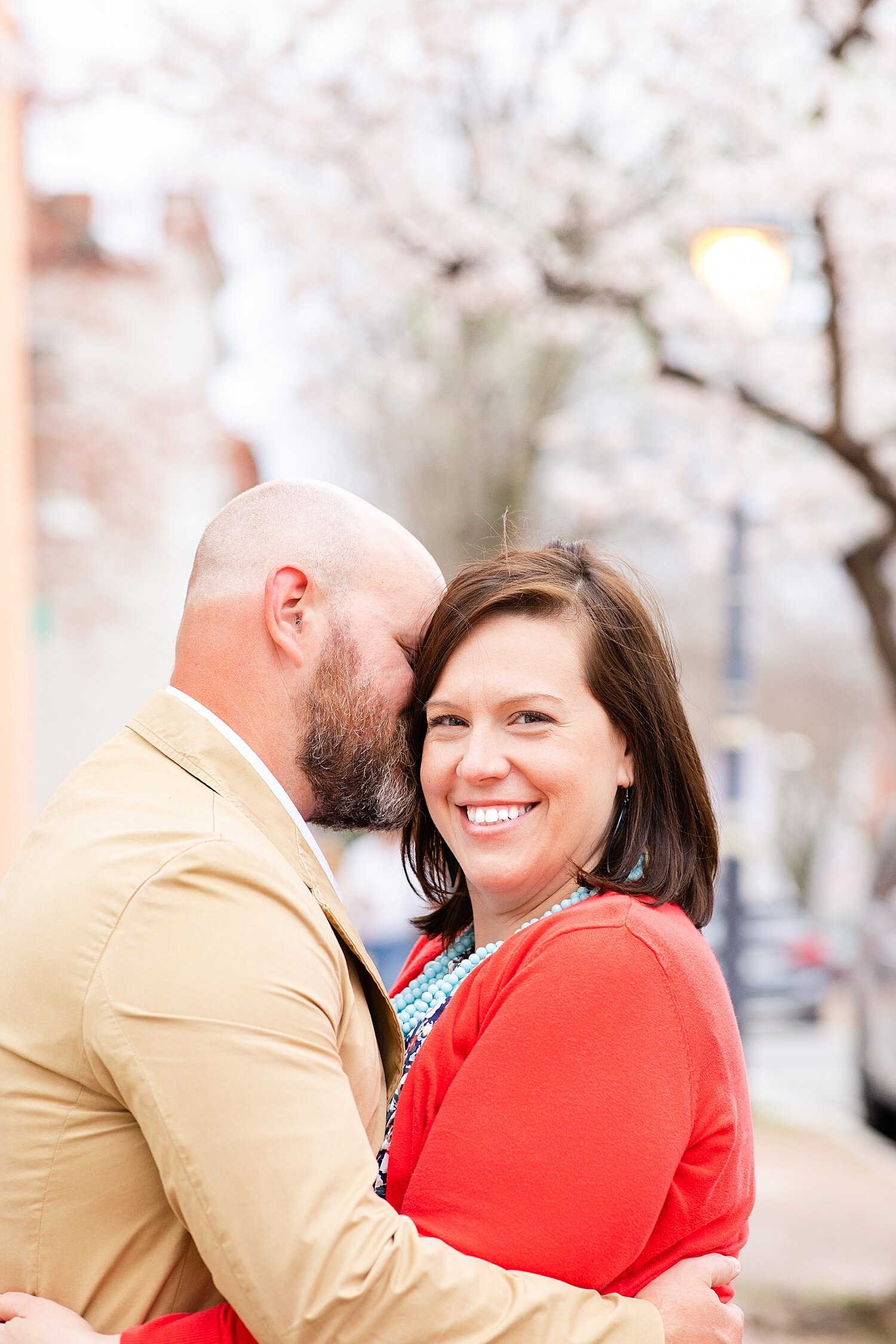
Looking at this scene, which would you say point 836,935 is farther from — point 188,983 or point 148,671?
point 188,983

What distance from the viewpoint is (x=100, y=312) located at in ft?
45.2

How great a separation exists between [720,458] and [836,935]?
15801mm

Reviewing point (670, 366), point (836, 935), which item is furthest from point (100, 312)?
point (836, 935)

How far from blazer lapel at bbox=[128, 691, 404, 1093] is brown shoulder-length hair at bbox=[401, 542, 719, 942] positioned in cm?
38

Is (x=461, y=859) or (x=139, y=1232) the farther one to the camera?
(x=461, y=859)

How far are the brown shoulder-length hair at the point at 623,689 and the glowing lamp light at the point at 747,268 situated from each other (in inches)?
179

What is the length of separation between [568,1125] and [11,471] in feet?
24.5

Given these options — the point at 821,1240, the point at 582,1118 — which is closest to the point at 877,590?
the point at 821,1240

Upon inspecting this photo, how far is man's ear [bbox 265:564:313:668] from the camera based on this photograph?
6.86ft

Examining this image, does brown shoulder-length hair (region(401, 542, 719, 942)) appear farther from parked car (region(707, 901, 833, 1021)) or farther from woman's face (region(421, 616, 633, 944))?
parked car (region(707, 901, 833, 1021))

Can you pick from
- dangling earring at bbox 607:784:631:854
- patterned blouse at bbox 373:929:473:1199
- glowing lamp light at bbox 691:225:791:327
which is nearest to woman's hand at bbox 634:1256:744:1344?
patterned blouse at bbox 373:929:473:1199

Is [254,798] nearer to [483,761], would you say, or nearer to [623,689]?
[483,761]

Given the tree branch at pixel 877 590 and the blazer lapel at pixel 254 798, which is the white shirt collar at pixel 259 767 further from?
the tree branch at pixel 877 590

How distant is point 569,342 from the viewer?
955 cm
